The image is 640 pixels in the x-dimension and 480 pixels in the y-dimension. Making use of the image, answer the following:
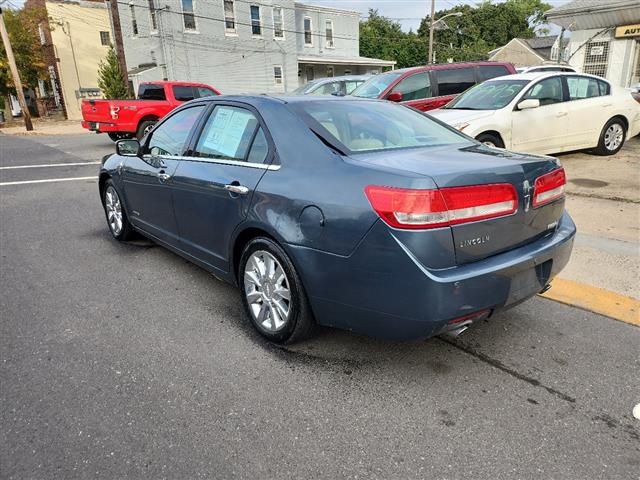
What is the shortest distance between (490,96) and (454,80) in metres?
2.51

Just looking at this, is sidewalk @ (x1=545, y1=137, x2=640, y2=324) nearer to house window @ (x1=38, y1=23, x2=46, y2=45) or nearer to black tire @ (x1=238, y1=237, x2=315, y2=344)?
black tire @ (x1=238, y1=237, x2=315, y2=344)

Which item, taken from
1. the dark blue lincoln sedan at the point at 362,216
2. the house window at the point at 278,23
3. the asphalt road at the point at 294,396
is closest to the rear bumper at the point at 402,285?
the dark blue lincoln sedan at the point at 362,216

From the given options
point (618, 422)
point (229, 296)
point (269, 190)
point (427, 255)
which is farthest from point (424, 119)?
point (618, 422)

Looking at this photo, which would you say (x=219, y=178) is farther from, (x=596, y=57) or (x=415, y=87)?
(x=596, y=57)

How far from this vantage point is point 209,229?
3607 millimetres

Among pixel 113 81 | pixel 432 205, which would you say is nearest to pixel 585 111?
pixel 432 205

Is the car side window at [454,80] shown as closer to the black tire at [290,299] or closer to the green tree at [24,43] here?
the black tire at [290,299]

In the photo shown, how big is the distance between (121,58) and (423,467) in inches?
1057

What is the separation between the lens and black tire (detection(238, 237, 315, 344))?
2.89 metres

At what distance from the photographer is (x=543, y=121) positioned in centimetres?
827

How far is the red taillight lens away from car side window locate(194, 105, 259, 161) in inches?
70.8

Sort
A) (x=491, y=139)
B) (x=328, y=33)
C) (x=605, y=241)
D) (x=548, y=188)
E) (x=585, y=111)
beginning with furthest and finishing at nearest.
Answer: (x=328, y=33) < (x=585, y=111) < (x=491, y=139) < (x=605, y=241) < (x=548, y=188)

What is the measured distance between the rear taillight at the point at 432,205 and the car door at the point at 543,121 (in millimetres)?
6108

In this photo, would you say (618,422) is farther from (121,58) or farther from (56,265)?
(121,58)
